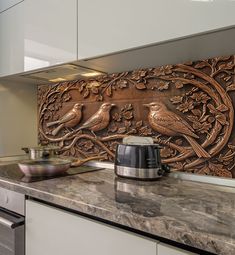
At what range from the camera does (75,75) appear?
158cm

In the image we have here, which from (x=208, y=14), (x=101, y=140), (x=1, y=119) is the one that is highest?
(x=208, y=14)

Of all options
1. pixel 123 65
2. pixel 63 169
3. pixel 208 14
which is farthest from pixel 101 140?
pixel 208 14

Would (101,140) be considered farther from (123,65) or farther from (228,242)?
(228,242)

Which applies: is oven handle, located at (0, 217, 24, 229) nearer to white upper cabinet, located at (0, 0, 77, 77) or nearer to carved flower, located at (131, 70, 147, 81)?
white upper cabinet, located at (0, 0, 77, 77)

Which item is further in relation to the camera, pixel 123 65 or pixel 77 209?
pixel 123 65

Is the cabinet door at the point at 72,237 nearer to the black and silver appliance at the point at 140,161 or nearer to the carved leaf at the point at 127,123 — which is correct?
the black and silver appliance at the point at 140,161

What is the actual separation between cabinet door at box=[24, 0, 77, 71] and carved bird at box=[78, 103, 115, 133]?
390mm

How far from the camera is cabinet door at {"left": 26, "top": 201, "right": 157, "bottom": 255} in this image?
2.31ft

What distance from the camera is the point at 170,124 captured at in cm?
126

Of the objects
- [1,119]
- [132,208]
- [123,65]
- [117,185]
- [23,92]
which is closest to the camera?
[132,208]

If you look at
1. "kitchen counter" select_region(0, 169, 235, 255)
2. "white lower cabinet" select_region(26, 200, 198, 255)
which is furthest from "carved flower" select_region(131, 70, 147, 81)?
"white lower cabinet" select_region(26, 200, 198, 255)

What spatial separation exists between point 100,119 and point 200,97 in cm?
62

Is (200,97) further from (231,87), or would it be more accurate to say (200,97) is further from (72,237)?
(72,237)

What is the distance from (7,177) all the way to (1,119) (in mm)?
691
